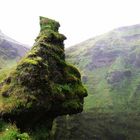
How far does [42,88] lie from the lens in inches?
1796

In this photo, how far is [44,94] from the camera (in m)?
45.9

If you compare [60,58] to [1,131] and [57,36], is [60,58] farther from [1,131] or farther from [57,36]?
[1,131]

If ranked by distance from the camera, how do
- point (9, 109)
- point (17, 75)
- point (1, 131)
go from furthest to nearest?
point (17, 75) → point (9, 109) → point (1, 131)

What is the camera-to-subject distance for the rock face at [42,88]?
42781 mm

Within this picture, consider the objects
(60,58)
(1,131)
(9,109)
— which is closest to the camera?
(1,131)

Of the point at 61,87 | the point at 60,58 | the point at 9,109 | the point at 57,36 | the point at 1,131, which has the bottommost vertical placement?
the point at 1,131

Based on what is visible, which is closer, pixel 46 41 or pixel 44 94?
pixel 44 94

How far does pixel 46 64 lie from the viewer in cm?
4812

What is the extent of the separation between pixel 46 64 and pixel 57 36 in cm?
1100

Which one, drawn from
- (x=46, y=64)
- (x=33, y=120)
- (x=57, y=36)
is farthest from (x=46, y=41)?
(x=33, y=120)

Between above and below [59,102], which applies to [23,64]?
above

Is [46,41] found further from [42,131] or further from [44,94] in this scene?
[42,131]

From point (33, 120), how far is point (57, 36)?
17881 mm

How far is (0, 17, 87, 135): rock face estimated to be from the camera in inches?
1684
